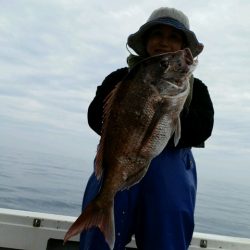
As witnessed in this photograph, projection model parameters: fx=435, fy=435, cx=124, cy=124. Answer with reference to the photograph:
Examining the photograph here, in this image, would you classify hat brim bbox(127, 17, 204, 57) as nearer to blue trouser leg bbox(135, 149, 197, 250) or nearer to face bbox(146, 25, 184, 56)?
face bbox(146, 25, 184, 56)

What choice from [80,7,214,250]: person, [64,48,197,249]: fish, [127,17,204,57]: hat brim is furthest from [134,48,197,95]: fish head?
[127,17,204,57]: hat brim

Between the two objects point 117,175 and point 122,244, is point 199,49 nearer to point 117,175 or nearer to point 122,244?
point 117,175

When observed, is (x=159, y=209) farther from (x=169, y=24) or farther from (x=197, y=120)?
(x=169, y=24)

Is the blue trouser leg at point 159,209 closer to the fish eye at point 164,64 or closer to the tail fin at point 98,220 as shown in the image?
the tail fin at point 98,220

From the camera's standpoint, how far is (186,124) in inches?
117

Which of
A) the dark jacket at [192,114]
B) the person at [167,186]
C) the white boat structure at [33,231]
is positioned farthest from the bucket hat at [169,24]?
the white boat structure at [33,231]

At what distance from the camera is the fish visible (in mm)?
2473

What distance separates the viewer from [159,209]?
3.02 m

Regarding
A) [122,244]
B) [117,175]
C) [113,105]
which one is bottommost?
[122,244]

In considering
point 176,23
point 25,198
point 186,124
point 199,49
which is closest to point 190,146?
point 186,124

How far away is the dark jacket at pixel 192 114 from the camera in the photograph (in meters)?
3.00

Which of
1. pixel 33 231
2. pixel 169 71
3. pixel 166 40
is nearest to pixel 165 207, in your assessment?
pixel 169 71

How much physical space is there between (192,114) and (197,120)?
54mm

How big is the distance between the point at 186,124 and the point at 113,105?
65 cm
